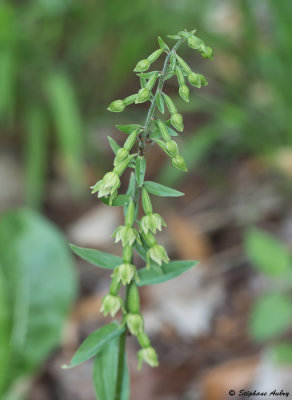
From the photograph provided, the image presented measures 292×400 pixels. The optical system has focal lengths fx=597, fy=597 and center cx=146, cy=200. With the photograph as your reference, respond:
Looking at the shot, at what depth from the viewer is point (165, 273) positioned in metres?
1.78

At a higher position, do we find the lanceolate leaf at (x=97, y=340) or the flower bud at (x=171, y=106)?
the flower bud at (x=171, y=106)

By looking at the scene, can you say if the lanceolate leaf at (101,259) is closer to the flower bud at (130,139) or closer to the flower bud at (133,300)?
the flower bud at (133,300)

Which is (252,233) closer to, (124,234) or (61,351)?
(61,351)

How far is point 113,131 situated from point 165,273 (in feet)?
11.7

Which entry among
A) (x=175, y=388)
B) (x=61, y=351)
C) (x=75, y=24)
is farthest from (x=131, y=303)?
(x=75, y=24)

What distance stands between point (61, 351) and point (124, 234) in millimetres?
2130

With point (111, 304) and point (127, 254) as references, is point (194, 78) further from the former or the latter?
point (111, 304)

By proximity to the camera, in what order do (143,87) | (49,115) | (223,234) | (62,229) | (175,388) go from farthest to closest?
(49,115) < (62,229) < (223,234) < (175,388) < (143,87)

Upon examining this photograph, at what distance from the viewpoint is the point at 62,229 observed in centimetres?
445

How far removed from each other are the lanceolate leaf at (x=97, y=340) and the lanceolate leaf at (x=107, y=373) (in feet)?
0.23

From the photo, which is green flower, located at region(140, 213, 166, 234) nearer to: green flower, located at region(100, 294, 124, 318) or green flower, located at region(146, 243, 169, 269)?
green flower, located at region(146, 243, 169, 269)

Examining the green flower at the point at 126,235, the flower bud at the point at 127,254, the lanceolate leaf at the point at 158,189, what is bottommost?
the flower bud at the point at 127,254

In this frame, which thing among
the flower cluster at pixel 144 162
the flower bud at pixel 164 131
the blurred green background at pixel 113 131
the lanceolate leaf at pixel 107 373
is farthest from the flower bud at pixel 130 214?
the blurred green background at pixel 113 131

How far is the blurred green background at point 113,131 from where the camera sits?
11.7 feet
